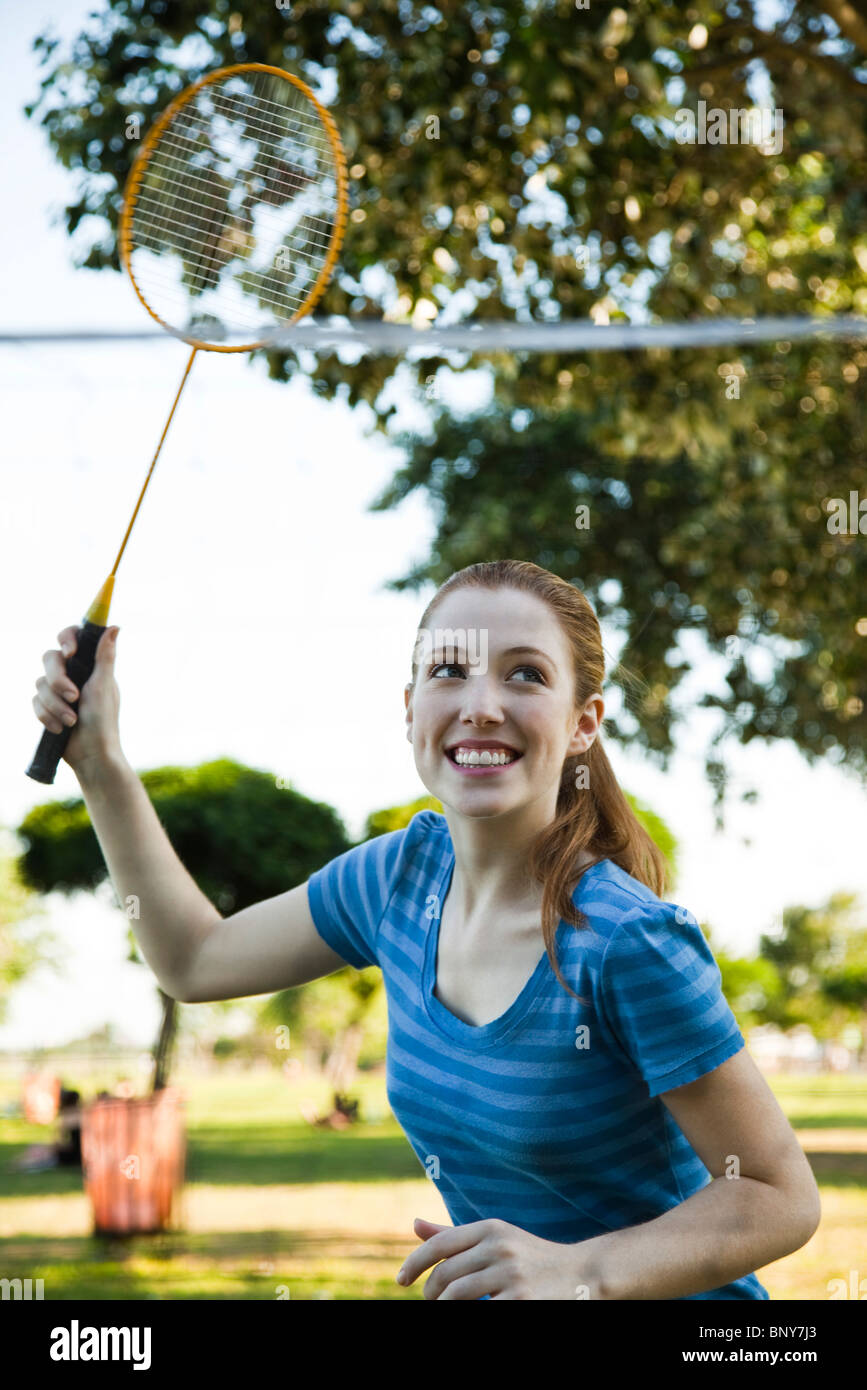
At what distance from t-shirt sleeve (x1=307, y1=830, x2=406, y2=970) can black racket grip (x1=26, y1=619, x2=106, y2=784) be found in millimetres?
223

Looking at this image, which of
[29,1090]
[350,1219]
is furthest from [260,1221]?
[29,1090]

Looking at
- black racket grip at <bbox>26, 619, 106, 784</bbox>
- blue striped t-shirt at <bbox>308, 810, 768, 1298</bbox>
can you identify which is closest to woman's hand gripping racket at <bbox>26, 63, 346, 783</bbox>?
black racket grip at <bbox>26, 619, 106, 784</bbox>

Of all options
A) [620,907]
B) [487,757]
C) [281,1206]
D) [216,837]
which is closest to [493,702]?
[487,757]

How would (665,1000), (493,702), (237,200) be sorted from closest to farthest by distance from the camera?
(665,1000), (493,702), (237,200)

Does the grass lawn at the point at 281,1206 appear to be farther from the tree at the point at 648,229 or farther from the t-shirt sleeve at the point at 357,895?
the t-shirt sleeve at the point at 357,895

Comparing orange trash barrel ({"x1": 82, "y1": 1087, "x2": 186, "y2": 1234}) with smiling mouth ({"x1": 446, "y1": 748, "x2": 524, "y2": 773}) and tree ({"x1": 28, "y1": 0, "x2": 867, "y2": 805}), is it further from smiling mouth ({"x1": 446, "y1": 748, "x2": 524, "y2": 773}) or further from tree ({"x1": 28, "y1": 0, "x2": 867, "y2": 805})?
smiling mouth ({"x1": 446, "y1": 748, "x2": 524, "y2": 773})

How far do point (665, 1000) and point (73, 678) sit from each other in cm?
52

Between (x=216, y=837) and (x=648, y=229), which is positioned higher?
(x=648, y=229)

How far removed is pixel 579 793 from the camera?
1.00 m

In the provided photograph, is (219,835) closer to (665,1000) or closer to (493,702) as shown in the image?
(493,702)

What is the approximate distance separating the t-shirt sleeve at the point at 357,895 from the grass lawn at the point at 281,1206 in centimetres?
223

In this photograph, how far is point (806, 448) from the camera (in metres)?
3.97

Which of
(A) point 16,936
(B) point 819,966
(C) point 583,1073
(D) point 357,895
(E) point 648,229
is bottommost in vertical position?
(C) point 583,1073

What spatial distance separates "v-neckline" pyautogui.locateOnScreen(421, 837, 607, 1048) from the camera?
867 mm
